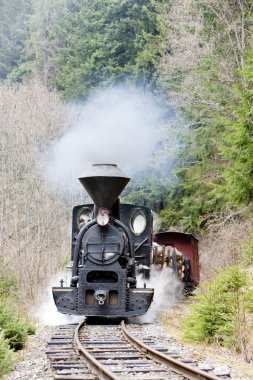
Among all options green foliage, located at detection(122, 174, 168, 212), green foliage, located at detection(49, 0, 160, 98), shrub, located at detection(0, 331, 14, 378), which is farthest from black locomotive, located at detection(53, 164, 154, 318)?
green foliage, located at detection(49, 0, 160, 98)

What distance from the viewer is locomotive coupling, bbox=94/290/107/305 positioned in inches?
482

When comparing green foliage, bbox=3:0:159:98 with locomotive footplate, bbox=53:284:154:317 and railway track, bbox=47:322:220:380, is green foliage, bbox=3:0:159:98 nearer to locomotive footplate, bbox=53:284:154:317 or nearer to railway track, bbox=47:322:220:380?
locomotive footplate, bbox=53:284:154:317

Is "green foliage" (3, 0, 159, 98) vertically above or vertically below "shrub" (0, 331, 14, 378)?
above

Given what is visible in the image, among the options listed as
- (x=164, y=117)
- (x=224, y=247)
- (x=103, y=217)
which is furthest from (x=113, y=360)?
(x=164, y=117)

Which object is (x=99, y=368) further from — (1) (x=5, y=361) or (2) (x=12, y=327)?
(2) (x=12, y=327)

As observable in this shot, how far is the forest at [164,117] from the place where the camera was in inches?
806

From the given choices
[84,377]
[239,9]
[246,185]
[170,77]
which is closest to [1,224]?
[170,77]

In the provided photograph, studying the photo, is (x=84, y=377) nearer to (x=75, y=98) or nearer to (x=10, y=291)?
(x=10, y=291)

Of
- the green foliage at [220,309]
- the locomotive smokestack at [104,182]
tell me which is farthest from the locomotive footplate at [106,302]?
the green foliage at [220,309]

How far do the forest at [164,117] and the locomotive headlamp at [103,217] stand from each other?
360 cm

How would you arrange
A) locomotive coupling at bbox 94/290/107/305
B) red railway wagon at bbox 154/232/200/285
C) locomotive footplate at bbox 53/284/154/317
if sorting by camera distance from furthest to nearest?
red railway wagon at bbox 154/232/200/285, locomotive footplate at bbox 53/284/154/317, locomotive coupling at bbox 94/290/107/305

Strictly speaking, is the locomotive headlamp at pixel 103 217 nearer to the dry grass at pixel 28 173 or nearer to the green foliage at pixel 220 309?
the green foliage at pixel 220 309

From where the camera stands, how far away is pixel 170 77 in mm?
26484

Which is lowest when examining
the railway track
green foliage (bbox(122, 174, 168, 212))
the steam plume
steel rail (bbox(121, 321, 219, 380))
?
the railway track
